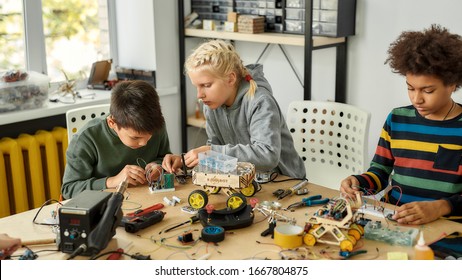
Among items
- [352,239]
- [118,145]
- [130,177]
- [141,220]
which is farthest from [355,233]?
[118,145]

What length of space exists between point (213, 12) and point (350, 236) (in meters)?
2.31

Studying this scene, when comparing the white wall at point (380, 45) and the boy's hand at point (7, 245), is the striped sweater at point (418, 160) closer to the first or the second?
the white wall at point (380, 45)

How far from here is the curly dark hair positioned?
1925 millimetres

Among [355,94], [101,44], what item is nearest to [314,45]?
[355,94]

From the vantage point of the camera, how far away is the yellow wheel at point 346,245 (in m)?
1.61

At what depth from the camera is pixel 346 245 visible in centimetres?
161

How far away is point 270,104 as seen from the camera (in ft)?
7.68

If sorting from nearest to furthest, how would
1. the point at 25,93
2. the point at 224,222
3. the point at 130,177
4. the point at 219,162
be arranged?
the point at 224,222 < the point at 219,162 < the point at 130,177 < the point at 25,93

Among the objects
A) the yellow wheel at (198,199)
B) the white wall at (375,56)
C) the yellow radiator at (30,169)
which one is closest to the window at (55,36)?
the yellow radiator at (30,169)

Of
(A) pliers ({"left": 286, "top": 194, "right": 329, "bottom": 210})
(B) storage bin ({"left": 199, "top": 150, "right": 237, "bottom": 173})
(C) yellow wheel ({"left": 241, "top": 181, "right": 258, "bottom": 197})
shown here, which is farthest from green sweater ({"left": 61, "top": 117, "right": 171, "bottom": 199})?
(A) pliers ({"left": 286, "top": 194, "right": 329, "bottom": 210})

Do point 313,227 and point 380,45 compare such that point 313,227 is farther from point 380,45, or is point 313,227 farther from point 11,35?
point 11,35

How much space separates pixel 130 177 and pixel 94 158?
7.9 inches

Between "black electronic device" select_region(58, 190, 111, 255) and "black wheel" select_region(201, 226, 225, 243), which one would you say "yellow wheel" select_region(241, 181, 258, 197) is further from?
"black electronic device" select_region(58, 190, 111, 255)

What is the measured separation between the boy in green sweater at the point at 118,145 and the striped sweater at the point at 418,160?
745 millimetres
